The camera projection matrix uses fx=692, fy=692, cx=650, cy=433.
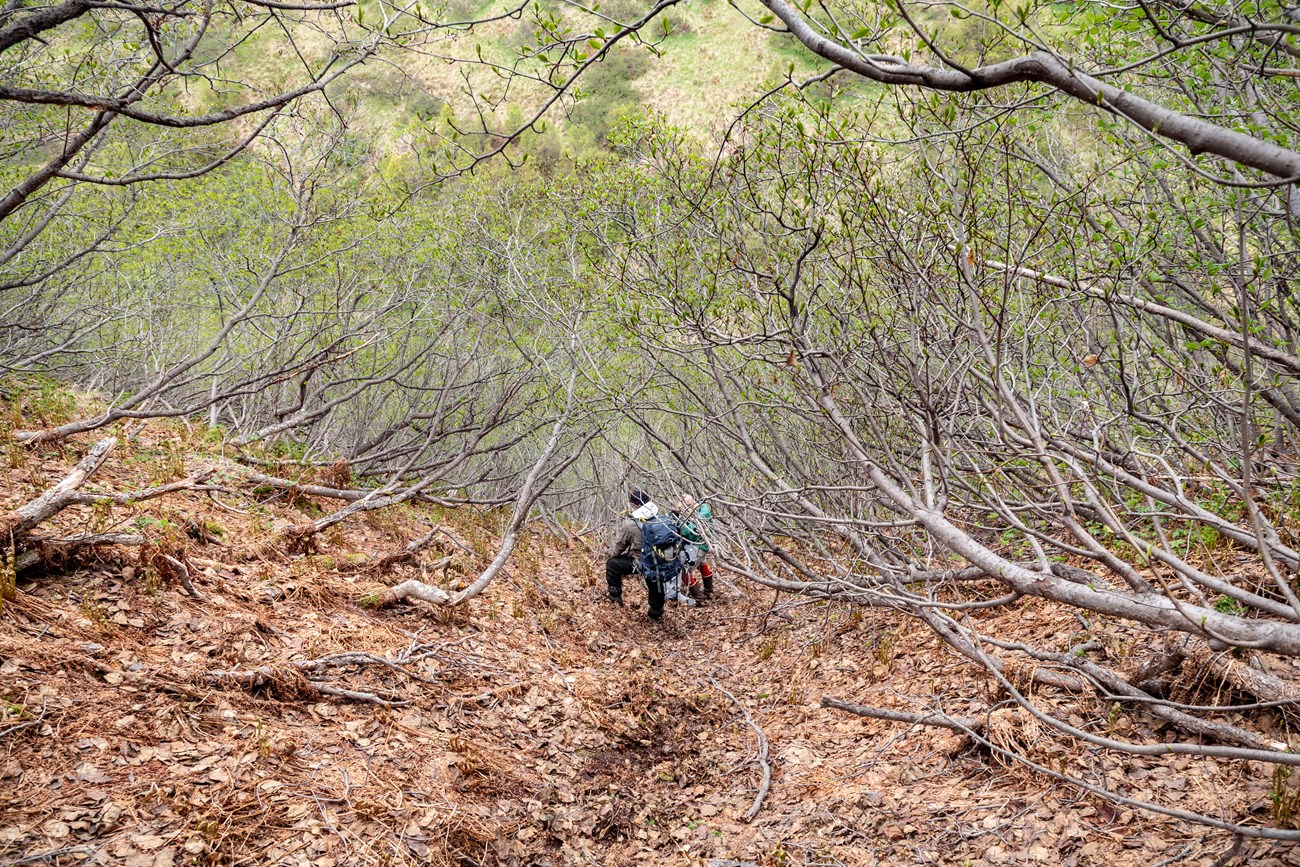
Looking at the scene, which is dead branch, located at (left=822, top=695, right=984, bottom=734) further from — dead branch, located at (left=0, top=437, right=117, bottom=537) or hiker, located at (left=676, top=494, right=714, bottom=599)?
dead branch, located at (left=0, top=437, right=117, bottom=537)

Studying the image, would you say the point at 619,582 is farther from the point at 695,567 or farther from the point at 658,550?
the point at 695,567

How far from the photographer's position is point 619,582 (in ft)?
28.9

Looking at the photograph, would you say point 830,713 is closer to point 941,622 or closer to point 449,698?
point 941,622

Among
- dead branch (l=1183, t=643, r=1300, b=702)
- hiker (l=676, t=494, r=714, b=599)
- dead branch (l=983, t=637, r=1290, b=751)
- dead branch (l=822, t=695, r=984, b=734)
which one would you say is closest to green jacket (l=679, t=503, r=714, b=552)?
hiker (l=676, t=494, r=714, b=599)

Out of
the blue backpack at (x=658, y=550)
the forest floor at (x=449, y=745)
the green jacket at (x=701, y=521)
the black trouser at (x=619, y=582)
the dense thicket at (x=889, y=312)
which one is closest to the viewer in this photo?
the dense thicket at (x=889, y=312)

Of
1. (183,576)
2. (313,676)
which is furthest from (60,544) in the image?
(313,676)

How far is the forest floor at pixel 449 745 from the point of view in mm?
3035

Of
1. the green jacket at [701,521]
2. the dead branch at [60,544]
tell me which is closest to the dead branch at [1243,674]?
the green jacket at [701,521]

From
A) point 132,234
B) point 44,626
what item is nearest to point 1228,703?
point 44,626

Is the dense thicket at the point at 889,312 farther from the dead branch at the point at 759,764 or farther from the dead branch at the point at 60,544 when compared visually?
the dead branch at the point at 60,544

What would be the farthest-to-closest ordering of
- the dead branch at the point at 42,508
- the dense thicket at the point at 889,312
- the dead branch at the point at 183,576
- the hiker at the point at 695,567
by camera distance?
the hiker at the point at 695,567
the dead branch at the point at 183,576
the dead branch at the point at 42,508
the dense thicket at the point at 889,312

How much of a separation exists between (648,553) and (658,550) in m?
0.15

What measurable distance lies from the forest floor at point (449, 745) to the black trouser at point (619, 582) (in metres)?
1.77

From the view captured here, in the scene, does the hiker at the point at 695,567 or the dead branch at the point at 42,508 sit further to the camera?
the hiker at the point at 695,567
